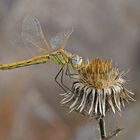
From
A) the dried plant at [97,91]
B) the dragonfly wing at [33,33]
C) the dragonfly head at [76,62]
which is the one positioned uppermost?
the dragonfly wing at [33,33]

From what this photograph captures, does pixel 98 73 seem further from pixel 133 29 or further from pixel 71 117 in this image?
pixel 133 29

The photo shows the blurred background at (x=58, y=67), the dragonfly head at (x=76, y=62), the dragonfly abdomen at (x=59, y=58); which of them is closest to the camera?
the dragonfly head at (x=76, y=62)

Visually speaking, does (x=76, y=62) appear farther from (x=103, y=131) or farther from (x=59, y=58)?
(x=103, y=131)

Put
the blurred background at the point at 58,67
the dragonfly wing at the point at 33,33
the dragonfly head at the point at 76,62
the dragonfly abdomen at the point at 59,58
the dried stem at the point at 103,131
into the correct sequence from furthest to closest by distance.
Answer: the blurred background at the point at 58,67 < the dragonfly wing at the point at 33,33 < the dragonfly abdomen at the point at 59,58 < the dragonfly head at the point at 76,62 < the dried stem at the point at 103,131

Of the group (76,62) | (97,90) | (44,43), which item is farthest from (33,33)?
(97,90)

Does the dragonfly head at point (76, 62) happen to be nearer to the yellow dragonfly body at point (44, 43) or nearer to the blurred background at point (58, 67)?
the yellow dragonfly body at point (44, 43)

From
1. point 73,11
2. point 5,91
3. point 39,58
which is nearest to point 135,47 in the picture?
point 73,11

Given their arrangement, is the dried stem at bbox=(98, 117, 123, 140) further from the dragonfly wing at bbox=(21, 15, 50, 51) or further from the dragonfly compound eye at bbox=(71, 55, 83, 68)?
the dragonfly wing at bbox=(21, 15, 50, 51)

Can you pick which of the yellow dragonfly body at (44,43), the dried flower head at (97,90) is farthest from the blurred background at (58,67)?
the dried flower head at (97,90)
